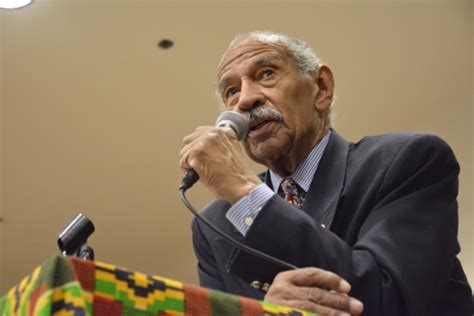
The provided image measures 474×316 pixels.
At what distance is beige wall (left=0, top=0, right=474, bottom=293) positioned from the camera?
3.64m

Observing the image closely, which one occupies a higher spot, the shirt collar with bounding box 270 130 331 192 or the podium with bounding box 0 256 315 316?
the shirt collar with bounding box 270 130 331 192

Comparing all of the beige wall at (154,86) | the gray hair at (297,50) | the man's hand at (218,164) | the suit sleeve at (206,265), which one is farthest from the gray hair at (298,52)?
the beige wall at (154,86)

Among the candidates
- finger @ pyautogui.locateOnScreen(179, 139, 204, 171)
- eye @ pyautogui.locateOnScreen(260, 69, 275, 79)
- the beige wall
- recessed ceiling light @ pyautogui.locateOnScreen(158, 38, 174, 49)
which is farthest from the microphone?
recessed ceiling light @ pyautogui.locateOnScreen(158, 38, 174, 49)

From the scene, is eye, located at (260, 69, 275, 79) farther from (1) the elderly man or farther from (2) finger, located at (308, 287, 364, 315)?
(2) finger, located at (308, 287, 364, 315)

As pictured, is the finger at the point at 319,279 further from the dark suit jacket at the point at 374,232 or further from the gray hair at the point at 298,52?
the gray hair at the point at 298,52

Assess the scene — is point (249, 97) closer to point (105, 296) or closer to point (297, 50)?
point (297, 50)

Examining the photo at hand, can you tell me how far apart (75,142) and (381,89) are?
5.15ft

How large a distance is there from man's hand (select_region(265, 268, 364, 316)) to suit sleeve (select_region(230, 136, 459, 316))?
5.0 inches

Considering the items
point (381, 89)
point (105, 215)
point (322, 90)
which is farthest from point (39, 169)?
point (322, 90)

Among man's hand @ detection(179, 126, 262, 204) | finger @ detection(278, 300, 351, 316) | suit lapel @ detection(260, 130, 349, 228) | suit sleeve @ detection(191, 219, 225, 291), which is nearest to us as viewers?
finger @ detection(278, 300, 351, 316)

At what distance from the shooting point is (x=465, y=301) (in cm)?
143

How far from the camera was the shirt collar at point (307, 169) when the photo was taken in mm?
1717

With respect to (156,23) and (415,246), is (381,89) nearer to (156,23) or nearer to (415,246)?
(156,23)

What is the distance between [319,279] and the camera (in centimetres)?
106
